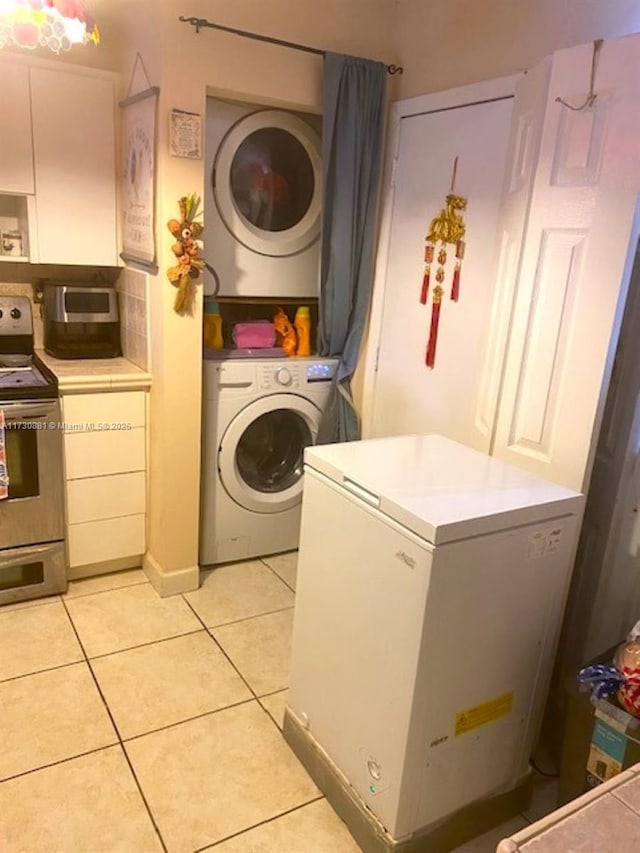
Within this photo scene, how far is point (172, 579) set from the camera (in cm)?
271

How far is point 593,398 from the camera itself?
64.7 inches

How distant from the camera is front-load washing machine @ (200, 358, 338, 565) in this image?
9.03ft

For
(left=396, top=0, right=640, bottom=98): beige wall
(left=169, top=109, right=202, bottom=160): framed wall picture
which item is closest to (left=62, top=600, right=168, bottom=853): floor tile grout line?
(left=169, top=109, right=202, bottom=160): framed wall picture

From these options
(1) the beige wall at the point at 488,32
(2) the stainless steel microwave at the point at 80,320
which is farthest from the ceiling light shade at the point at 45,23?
(1) the beige wall at the point at 488,32

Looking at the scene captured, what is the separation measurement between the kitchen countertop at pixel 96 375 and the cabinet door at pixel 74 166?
0.42 metres

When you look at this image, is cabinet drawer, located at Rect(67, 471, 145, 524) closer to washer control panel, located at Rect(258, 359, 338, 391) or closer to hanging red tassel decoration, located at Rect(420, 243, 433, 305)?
washer control panel, located at Rect(258, 359, 338, 391)

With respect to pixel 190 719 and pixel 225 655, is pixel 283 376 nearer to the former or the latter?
pixel 225 655

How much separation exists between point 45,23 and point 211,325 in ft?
4.45

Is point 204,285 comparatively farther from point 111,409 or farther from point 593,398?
point 593,398

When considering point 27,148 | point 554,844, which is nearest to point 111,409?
point 27,148

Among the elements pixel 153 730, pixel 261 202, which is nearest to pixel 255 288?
pixel 261 202

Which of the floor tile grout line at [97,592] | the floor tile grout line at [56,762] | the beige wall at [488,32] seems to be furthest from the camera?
the floor tile grout line at [97,592]

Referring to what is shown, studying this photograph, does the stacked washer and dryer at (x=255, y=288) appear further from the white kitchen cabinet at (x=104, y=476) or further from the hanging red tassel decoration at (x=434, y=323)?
the hanging red tassel decoration at (x=434, y=323)

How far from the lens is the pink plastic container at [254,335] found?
2.83 metres
